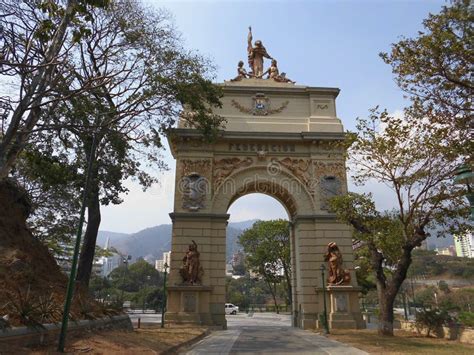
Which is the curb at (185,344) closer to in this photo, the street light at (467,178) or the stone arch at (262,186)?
the stone arch at (262,186)

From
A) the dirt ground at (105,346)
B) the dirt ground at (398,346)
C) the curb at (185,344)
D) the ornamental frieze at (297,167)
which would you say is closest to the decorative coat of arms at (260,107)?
the ornamental frieze at (297,167)

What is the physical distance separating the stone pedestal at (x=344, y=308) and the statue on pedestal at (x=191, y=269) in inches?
250

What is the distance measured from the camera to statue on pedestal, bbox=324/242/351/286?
18703 millimetres

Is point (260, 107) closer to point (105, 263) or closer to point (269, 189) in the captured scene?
point (269, 189)

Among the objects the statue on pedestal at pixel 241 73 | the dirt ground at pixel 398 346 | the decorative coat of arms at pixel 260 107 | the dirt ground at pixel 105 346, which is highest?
the statue on pedestal at pixel 241 73

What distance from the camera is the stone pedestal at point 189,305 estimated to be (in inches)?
707

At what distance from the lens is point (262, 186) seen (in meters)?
21.5

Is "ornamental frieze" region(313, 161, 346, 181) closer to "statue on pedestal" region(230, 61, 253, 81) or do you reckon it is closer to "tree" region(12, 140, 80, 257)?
"statue on pedestal" region(230, 61, 253, 81)

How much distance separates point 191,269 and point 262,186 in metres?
6.17

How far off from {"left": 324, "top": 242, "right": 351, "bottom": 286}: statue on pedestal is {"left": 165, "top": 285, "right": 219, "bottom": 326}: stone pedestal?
6.03 m

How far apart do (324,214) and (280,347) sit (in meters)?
9.35

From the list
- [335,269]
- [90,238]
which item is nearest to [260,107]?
[335,269]

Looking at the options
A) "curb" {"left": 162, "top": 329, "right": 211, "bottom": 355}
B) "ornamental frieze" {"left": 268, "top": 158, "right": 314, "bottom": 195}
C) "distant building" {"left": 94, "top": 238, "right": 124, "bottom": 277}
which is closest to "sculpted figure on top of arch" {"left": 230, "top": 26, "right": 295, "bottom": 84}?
"ornamental frieze" {"left": 268, "top": 158, "right": 314, "bottom": 195}

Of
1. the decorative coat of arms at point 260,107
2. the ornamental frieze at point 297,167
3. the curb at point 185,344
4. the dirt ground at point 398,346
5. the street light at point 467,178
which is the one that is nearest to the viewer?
the street light at point 467,178
